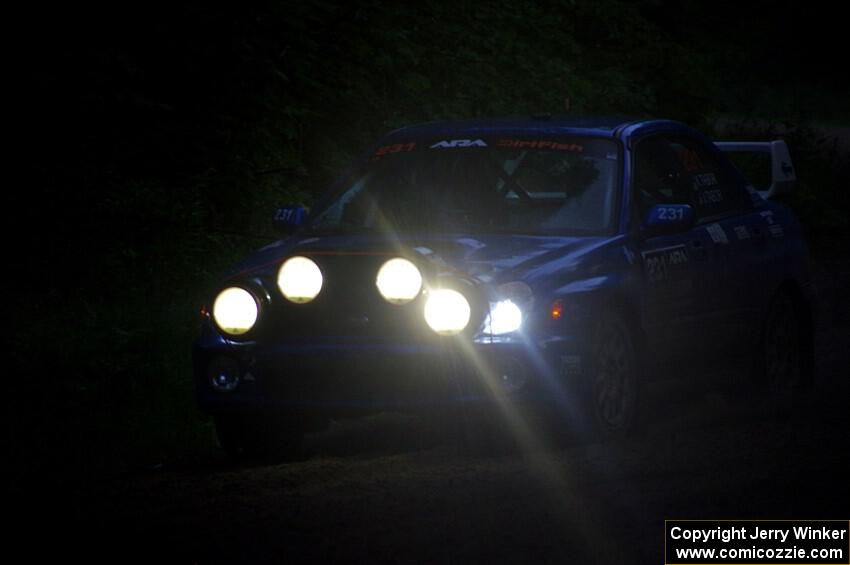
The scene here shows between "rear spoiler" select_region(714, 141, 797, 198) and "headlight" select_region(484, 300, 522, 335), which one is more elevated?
"rear spoiler" select_region(714, 141, 797, 198)

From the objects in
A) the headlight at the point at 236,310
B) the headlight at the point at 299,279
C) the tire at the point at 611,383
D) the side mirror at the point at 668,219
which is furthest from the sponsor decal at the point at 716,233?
the headlight at the point at 236,310

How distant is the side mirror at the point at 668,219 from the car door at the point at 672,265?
9 cm

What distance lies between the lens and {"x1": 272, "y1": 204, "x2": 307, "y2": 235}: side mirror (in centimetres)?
995

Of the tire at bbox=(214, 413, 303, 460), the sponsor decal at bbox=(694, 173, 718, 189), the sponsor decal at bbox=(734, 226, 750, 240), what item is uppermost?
the sponsor decal at bbox=(694, 173, 718, 189)

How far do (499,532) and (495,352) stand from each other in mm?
1717

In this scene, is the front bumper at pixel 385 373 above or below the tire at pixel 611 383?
below

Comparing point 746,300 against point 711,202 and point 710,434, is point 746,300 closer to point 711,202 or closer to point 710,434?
point 711,202

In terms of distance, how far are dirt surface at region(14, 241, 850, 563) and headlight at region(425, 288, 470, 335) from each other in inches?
22.6

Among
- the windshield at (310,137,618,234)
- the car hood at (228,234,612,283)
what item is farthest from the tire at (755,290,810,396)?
the car hood at (228,234,612,283)

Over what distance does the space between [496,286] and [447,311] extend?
0.78 feet

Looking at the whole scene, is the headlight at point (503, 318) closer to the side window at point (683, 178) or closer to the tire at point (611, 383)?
the tire at point (611, 383)

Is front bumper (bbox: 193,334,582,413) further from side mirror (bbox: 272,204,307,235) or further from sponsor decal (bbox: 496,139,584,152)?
sponsor decal (bbox: 496,139,584,152)

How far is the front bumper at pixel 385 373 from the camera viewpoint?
8.64m

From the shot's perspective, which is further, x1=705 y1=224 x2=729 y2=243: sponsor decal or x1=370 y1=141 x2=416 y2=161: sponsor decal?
x1=705 y1=224 x2=729 y2=243: sponsor decal
